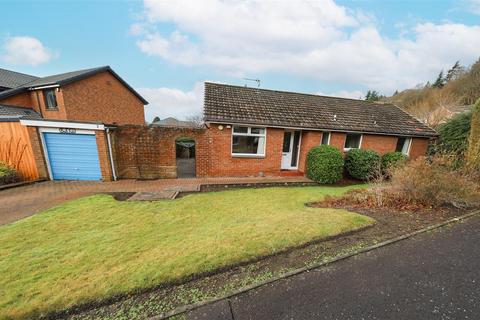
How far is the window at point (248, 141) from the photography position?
31.4 feet

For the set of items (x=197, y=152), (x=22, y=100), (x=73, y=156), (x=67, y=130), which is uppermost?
(x=22, y=100)

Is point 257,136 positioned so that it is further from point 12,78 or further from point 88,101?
point 12,78

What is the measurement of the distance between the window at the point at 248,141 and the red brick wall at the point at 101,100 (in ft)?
43.2

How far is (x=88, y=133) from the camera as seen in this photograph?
8.09 meters

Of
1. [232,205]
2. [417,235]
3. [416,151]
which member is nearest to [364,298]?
[417,235]

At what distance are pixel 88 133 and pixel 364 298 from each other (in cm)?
1013

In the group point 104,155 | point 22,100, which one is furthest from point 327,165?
point 22,100

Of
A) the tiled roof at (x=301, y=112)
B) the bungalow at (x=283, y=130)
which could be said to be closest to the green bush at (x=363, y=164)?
the bungalow at (x=283, y=130)

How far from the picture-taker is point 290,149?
1077 cm

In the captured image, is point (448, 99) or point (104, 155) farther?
point (448, 99)

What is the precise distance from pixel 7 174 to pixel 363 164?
15.3 m

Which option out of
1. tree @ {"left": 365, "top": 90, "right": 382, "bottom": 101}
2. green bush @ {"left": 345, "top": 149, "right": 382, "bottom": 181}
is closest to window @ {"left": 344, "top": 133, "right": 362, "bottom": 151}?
green bush @ {"left": 345, "top": 149, "right": 382, "bottom": 181}

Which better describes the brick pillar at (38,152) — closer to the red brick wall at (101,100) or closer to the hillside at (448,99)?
the red brick wall at (101,100)

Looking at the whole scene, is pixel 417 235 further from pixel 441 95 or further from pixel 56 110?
pixel 441 95
